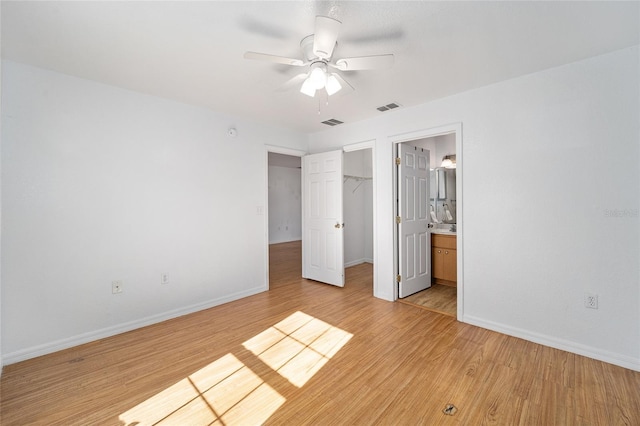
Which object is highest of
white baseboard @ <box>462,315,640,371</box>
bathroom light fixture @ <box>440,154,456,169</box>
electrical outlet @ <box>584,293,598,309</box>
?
bathroom light fixture @ <box>440,154,456,169</box>

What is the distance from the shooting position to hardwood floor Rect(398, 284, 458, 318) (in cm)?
334

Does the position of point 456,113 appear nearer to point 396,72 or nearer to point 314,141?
point 396,72

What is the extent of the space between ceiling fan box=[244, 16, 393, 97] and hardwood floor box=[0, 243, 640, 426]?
2277 mm

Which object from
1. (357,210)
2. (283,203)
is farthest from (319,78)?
(283,203)

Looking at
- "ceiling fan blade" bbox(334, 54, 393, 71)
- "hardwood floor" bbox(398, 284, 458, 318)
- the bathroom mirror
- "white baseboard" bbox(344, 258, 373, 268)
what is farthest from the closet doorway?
"ceiling fan blade" bbox(334, 54, 393, 71)

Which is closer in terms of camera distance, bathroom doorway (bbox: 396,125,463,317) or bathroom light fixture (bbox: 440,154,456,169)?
bathroom doorway (bbox: 396,125,463,317)

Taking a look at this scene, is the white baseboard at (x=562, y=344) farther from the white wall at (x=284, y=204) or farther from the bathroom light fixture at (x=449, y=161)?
the white wall at (x=284, y=204)

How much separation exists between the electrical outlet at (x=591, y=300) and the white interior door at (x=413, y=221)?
1799 mm

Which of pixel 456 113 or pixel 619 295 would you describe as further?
pixel 456 113

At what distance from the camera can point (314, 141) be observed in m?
4.71

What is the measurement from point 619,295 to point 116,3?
4223mm

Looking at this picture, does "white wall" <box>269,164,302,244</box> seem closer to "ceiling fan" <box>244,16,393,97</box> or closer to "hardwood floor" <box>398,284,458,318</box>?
"hardwood floor" <box>398,284,458,318</box>

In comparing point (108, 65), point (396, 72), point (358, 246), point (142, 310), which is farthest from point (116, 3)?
point (358, 246)

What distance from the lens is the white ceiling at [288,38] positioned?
170 cm
